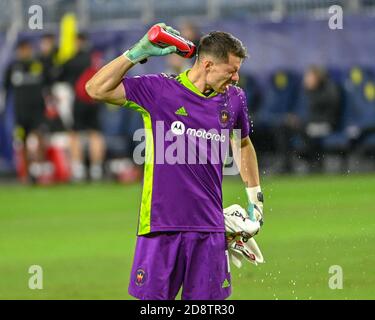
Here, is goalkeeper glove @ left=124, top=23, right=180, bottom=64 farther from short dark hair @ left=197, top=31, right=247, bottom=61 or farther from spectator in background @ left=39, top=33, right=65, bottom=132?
spectator in background @ left=39, top=33, right=65, bottom=132

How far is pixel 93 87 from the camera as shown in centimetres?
704

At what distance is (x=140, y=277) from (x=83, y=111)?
52.7 feet

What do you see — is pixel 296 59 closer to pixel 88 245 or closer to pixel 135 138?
pixel 135 138

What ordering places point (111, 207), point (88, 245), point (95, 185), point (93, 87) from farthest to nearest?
point (95, 185), point (111, 207), point (88, 245), point (93, 87)

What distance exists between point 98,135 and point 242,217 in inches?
622

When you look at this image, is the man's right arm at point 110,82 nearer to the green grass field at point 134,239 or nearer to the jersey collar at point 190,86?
the jersey collar at point 190,86

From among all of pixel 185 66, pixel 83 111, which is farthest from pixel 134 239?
pixel 83 111

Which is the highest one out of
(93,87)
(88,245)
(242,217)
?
(93,87)

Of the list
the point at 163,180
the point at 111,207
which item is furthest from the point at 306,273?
the point at 111,207

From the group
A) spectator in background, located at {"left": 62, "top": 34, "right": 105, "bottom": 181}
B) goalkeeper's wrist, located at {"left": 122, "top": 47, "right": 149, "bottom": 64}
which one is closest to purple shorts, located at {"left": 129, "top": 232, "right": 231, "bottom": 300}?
goalkeeper's wrist, located at {"left": 122, "top": 47, "right": 149, "bottom": 64}

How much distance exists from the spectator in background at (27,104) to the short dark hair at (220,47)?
645 inches

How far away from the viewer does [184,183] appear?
7.21 metres

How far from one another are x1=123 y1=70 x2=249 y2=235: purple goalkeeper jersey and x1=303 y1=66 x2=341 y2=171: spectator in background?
15338 millimetres

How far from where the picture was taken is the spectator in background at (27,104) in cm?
2341
